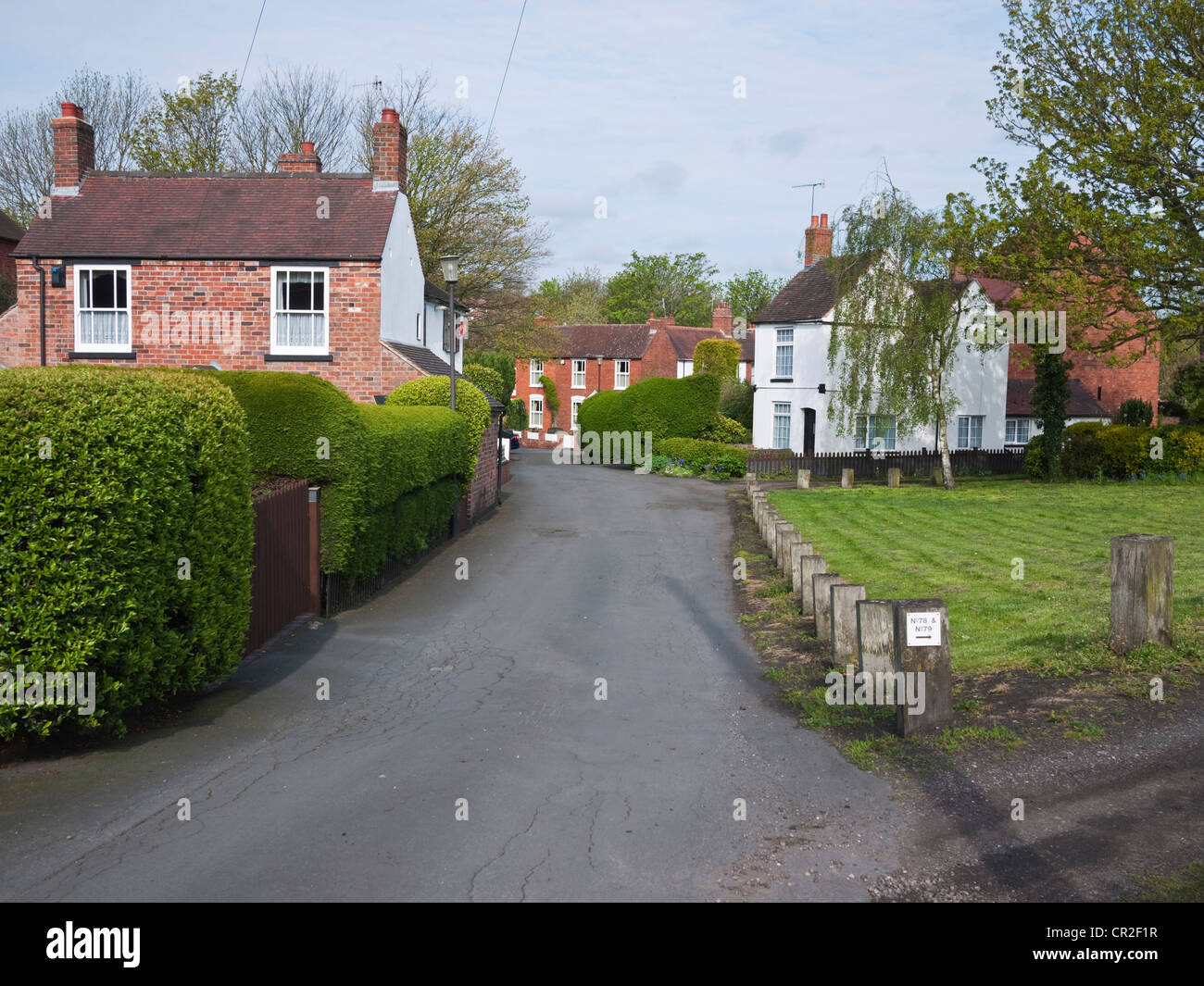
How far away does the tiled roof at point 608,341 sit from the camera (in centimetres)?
7194

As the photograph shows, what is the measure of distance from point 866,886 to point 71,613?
570 cm

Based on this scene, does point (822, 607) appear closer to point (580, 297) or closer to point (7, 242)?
point (7, 242)

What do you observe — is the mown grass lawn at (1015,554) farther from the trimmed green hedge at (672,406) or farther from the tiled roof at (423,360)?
the trimmed green hedge at (672,406)

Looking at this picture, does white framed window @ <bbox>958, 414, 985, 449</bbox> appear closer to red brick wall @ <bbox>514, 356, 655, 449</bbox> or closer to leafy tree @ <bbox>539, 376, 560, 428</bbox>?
red brick wall @ <bbox>514, 356, 655, 449</bbox>

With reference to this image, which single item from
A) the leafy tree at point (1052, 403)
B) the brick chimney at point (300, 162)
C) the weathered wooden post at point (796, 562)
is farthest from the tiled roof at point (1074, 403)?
the weathered wooden post at point (796, 562)

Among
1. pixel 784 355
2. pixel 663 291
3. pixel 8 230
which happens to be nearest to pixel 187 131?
A: pixel 8 230

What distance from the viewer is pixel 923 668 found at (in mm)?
7918

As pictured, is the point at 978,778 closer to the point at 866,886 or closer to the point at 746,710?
the point at 866,886

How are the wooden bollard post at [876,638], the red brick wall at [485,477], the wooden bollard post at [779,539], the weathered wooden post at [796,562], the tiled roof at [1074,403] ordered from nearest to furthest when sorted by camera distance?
the wooden bollard post at [876,638] → the weathered wooden post at [796,562] → the wooden bollard post at [779,539] → the red brick wall at [485,477] → the tiled roof at [1074,403]

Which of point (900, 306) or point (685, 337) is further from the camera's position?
point (685, 337)

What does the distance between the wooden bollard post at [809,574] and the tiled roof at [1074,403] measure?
36.4m

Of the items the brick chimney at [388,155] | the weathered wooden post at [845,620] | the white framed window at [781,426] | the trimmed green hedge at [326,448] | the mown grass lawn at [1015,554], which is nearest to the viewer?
the mown grass lawn at [1015,554]

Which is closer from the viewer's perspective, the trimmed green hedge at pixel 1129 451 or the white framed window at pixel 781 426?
the trimmed green hedge at pixel 1129 451

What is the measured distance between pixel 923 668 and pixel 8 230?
161ft
